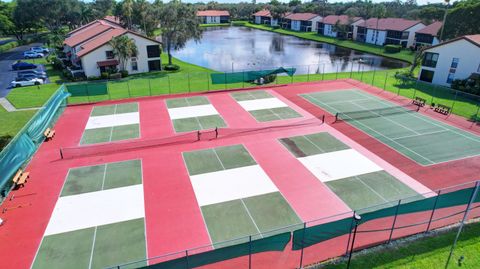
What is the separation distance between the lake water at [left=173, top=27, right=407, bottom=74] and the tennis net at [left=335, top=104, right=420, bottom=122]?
1818 cm

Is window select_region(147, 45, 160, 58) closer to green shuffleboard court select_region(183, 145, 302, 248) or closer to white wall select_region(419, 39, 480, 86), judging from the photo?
green shuffleboard court select_region(183, 145, 302, 248)

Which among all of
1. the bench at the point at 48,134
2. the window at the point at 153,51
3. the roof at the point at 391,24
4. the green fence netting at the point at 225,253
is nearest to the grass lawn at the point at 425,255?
the green fence netting at the point at 225,253

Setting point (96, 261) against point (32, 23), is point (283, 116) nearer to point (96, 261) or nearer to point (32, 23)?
point (96, 261)

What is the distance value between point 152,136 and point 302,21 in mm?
90987

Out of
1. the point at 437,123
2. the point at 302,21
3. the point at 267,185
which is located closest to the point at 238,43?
the point at 302,21

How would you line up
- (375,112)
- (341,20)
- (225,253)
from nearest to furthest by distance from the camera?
(225,253) < (375,112) < (341,20)

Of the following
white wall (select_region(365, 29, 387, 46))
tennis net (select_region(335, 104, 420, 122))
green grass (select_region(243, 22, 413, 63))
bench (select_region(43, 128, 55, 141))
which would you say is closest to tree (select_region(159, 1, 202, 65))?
bench (select_region(43, 128, 55, 141))

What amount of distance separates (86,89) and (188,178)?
22.0 meters

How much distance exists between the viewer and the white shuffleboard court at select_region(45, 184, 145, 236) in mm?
16422

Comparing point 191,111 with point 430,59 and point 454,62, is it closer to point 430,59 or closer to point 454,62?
point 430,59

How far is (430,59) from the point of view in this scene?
43.3 meters

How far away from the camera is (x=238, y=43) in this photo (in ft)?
269

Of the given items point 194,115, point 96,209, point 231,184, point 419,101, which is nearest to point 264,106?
point 194,115

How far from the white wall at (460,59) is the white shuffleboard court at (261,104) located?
23426 mm
